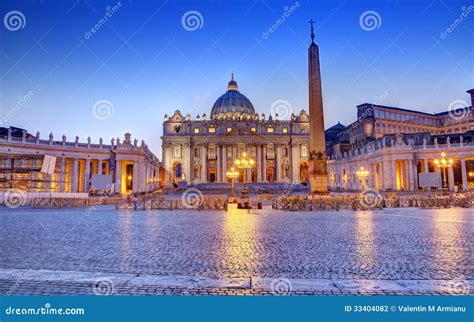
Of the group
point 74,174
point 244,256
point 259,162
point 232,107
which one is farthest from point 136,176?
point 244,256

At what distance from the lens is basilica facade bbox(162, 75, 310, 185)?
276ft

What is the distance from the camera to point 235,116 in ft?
308

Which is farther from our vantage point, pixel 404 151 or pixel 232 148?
pixel 232 148

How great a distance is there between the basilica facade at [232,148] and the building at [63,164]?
63.1 ft

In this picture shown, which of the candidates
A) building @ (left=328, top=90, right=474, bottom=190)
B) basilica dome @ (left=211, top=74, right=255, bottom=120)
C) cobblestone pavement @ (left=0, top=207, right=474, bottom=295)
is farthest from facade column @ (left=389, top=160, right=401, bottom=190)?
basilica dome @ (left=211, top=74, right=255, bottom=120)

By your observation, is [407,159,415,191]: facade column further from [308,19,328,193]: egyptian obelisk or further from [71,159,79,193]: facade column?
[71,159,79,193]: facade column

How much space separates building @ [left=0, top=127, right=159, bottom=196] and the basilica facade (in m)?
19.2

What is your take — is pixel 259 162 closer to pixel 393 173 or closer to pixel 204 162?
pixel 204 162

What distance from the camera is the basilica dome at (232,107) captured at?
94562 mm

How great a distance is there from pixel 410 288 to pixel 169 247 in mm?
5910

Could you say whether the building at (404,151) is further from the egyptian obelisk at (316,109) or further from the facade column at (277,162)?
the egyptian obelisk at (316,109)

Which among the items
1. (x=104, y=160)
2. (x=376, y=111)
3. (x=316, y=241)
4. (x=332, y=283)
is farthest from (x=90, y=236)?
(x=376, y=111)

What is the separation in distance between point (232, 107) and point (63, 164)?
5575cm

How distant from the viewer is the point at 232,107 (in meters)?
95.9
